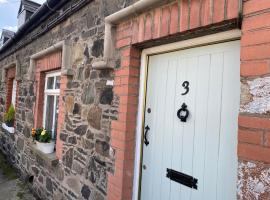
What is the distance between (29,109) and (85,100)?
287 centimetres

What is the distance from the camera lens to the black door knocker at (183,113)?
2174mm

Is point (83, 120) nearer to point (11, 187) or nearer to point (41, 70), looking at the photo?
point (41, 70)

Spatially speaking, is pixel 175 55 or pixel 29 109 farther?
pixel 29 109

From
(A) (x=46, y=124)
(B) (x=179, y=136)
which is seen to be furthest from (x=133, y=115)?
(A) (x=46, y=124)

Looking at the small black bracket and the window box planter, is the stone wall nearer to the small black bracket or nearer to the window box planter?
the window box planter

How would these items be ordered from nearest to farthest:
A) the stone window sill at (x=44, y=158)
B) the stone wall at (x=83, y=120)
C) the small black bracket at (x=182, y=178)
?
the small black bracket at (x=182, y=178) → the stone wall at (x=83, y=120) → the stone window sill at (x=44, y=158)

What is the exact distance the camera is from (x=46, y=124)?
5.14m

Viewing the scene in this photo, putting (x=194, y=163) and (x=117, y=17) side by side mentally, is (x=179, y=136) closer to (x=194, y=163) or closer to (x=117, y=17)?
(x=194, y=163)

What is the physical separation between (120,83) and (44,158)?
7.88ft

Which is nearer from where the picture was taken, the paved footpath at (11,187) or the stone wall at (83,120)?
the stone wall at (83,120)

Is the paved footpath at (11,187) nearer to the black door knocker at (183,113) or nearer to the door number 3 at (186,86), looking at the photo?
the black door knocker at (183,113)

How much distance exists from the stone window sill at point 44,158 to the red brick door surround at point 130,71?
1.65 meters

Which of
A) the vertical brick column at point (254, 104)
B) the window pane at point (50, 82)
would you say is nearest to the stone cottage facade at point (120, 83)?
the vertical brick column at point (254, 104)

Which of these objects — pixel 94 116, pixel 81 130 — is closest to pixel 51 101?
pixel 81 130
